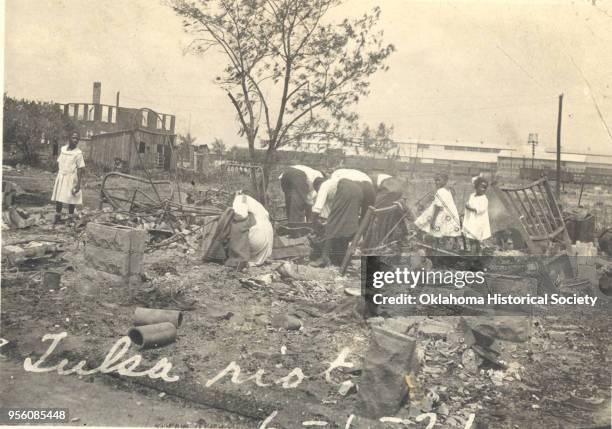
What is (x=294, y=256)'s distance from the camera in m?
6.84

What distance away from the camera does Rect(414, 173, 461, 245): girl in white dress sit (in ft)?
23.6

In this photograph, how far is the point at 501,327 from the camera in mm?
4711

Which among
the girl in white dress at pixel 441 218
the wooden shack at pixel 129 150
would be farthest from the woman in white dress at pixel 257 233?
the girl in white dress at pixel 441 218

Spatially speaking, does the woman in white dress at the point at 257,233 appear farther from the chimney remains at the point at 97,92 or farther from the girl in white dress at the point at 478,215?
the girl in white dress at the point at 478,215

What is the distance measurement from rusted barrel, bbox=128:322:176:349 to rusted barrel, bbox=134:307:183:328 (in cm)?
8

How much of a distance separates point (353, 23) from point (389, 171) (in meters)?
3.11

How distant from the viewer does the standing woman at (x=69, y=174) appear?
6152 mm

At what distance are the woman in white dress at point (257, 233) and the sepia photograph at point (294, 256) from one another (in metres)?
0.03

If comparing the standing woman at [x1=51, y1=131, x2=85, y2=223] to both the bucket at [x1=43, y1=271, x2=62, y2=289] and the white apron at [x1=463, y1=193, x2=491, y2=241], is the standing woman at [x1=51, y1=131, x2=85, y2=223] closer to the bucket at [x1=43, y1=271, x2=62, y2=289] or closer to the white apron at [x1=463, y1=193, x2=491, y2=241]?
the bucket at [x1=43, y1=271, x2=62, y2=289]

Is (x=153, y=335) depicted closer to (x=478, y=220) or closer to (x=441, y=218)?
(x=441, y=218)

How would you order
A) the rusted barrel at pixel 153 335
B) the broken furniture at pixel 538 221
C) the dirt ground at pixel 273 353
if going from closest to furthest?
1. the dirt ground at pixel 273 353
2. the rusted barrel at pixel 153 335
3. the broken furniture at pixel 538 221

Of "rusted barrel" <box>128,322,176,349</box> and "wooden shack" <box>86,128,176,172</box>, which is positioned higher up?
"wooden shack" <box>86,128,176,172</box>

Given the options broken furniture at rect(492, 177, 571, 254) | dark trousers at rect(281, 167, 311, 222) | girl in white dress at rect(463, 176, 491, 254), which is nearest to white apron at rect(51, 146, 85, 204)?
dark trousers at rect(281, 167, 311, 222)

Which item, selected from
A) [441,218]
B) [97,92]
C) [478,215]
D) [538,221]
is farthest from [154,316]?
[538,221]
